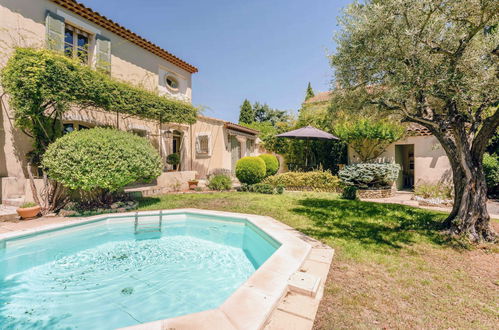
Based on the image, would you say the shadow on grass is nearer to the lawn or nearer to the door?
the lawn

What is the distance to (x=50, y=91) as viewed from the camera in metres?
7.41

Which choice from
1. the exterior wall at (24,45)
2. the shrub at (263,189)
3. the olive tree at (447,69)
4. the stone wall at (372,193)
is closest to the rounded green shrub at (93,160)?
the exterior wall at (24,45)

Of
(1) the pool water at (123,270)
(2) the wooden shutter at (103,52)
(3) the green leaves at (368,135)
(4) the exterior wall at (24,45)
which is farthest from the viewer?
(3) the green leaves at (368,135)

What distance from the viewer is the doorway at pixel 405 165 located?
49.9 ft

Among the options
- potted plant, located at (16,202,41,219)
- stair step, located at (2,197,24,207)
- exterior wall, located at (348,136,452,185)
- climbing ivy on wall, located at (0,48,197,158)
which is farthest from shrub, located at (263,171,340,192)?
stair step, located at (2,197,24,207)

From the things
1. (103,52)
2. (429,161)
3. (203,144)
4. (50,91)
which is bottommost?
(429,161)

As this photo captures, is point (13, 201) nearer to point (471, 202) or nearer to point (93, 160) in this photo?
point (93, 160)

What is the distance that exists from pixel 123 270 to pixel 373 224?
266 inches

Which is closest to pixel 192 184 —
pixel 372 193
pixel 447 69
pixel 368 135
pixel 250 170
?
pixel 250 170

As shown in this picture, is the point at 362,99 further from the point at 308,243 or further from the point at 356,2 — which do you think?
the point at 308,243

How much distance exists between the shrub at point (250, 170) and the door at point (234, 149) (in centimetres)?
421

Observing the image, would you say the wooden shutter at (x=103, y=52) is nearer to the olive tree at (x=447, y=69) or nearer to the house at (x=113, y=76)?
the house at (x=113, y=76)

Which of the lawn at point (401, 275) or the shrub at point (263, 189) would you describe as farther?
the shrub at point (263, 189)

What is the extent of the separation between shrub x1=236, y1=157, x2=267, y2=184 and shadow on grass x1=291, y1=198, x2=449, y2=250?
485 cm
